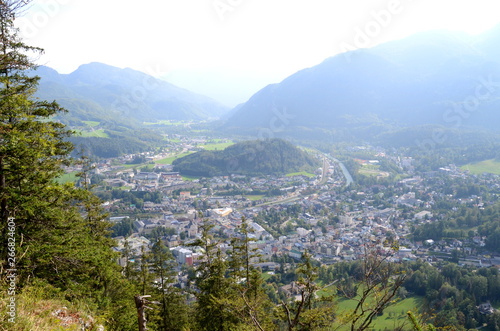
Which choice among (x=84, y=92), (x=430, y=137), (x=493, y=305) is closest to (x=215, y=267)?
(x=493, y=305)

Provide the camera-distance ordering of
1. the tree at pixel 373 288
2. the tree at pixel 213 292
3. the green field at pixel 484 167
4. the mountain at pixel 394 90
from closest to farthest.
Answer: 1. the tree at pixel 373 288
2. the tree at pixel 213 292
3. the green field at pixel 484 167
4. the mountain at pixel 394 90

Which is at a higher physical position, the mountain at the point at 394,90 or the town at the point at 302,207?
the mountain at the point at 394,90

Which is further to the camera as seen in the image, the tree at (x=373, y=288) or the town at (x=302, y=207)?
the town at (x=302, y=207)

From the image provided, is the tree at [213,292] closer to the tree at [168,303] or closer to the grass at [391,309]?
the tree at [168,303]

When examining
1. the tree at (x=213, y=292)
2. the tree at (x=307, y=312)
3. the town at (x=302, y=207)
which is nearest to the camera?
the tree at (x=307, y=312)

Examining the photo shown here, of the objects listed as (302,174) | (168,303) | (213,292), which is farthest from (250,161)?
(213,292)

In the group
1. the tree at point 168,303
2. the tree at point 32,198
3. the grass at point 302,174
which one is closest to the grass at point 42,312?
the tree at point 32,198
